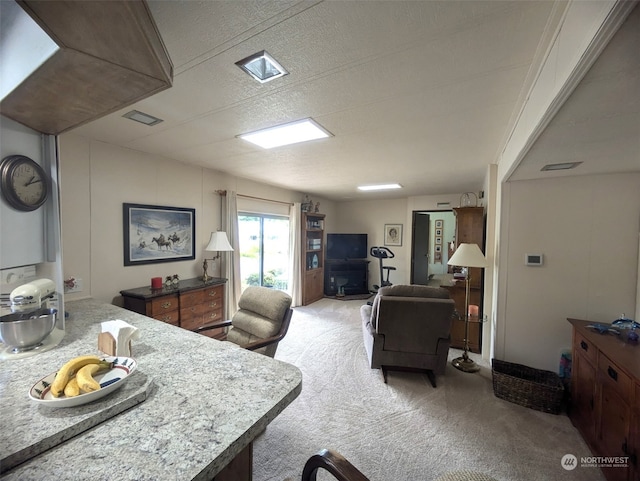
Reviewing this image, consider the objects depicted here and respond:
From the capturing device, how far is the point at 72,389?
81 centimetres

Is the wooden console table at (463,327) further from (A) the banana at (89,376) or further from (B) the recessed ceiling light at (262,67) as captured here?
(A) the banana at (89,376)

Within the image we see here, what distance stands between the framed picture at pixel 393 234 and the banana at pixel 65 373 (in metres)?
6.02

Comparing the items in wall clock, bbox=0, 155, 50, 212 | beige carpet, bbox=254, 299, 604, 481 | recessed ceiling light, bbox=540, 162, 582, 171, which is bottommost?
beige carpet, bbox=254, 299, 604, 481

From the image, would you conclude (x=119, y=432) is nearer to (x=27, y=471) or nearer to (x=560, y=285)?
(x=27, y=471)

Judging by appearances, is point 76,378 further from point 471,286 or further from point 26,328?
point 471,286

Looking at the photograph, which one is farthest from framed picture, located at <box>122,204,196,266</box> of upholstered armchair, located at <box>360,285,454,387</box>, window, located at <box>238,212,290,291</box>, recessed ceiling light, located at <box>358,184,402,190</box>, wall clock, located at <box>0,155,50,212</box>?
recessed ceiling light, located at <box>358,184,402,190</box>

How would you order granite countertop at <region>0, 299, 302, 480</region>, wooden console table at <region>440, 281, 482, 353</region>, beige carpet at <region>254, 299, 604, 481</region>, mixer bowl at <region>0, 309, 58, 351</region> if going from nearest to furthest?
granite countertop at <region>0, 299, 302, 480</region>, mixer bowl at <region>0, 309, 58, 351</region>, beige carpet at <region>254, 299, 604, 481</region>, wooden console table at <region>440, 281, 482, 353</region>

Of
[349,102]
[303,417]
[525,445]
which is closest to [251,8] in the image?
[349,102]

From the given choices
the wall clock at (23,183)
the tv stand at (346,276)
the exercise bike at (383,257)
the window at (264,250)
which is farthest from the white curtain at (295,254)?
the wall clock at (23,183)

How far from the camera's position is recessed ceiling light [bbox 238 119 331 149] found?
6.77 feet

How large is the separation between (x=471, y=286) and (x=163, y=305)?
3793mm

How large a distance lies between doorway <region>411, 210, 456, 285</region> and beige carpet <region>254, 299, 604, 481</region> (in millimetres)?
3545

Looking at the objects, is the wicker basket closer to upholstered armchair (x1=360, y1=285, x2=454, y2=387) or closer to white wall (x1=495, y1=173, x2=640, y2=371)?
white wall (x1=495, y1=173, x2=640, y2=371)

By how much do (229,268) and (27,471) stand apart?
321cm
